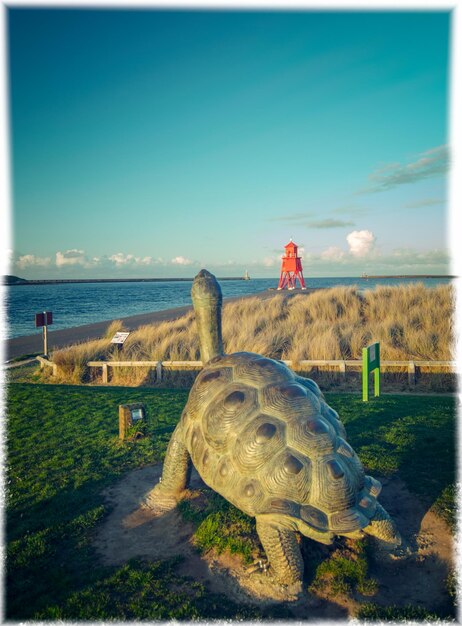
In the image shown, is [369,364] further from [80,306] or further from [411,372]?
[80,306]

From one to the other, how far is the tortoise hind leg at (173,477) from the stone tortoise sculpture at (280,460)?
54cm

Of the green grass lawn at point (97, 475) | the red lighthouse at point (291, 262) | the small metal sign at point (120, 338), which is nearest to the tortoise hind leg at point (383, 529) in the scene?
the green grass lawn at point (97, 475)

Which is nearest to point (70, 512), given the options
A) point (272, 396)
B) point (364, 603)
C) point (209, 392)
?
point (209, 392)

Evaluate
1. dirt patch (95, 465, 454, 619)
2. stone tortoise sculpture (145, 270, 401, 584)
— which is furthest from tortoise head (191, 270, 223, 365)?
dirt patch (95, 465, 454, 619)

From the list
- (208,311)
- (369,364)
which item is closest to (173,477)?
(208,311)

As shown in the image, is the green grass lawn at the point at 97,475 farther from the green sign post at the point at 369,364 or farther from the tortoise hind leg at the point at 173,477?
the tortoise hind leg at the point at 173,477

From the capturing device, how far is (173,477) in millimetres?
5461

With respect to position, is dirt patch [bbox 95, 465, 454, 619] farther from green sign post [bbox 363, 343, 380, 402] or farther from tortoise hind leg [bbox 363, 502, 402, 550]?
green sign post [bbox 363, 343, 380, 402]

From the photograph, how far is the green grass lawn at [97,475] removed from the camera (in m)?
3.70

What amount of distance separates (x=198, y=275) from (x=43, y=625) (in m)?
4.19

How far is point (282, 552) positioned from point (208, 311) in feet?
9.88

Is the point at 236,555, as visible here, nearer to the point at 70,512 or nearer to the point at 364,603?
the point at 364,603

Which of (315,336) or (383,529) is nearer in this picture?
(383,529)

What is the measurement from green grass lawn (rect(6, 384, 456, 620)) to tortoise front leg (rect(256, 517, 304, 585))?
11.8 inches
